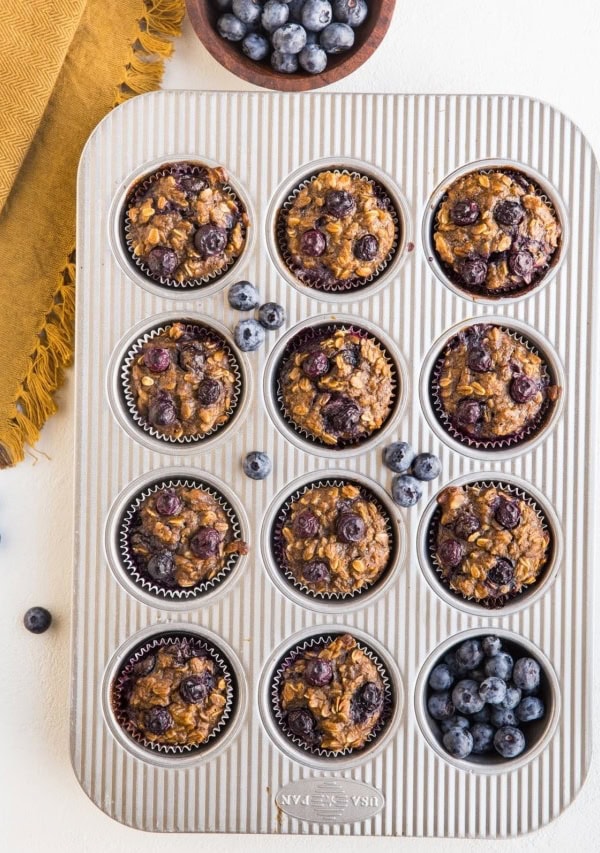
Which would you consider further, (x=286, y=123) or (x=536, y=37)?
(x=536, y=37)

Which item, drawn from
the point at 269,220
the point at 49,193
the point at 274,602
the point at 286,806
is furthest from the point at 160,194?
the point at 286,806

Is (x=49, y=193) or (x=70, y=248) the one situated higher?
(x=49, y=193)

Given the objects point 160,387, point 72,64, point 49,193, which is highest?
point 72,64

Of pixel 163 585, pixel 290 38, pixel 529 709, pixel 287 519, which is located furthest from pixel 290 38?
pixel 529 709

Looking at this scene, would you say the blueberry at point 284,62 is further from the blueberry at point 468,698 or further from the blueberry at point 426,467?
the blueberry at point 468,698

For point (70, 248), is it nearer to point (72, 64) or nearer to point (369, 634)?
point (72, 64)

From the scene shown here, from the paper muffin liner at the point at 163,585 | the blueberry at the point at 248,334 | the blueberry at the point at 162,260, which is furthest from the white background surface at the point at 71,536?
the blueberry at the point at 248,334
